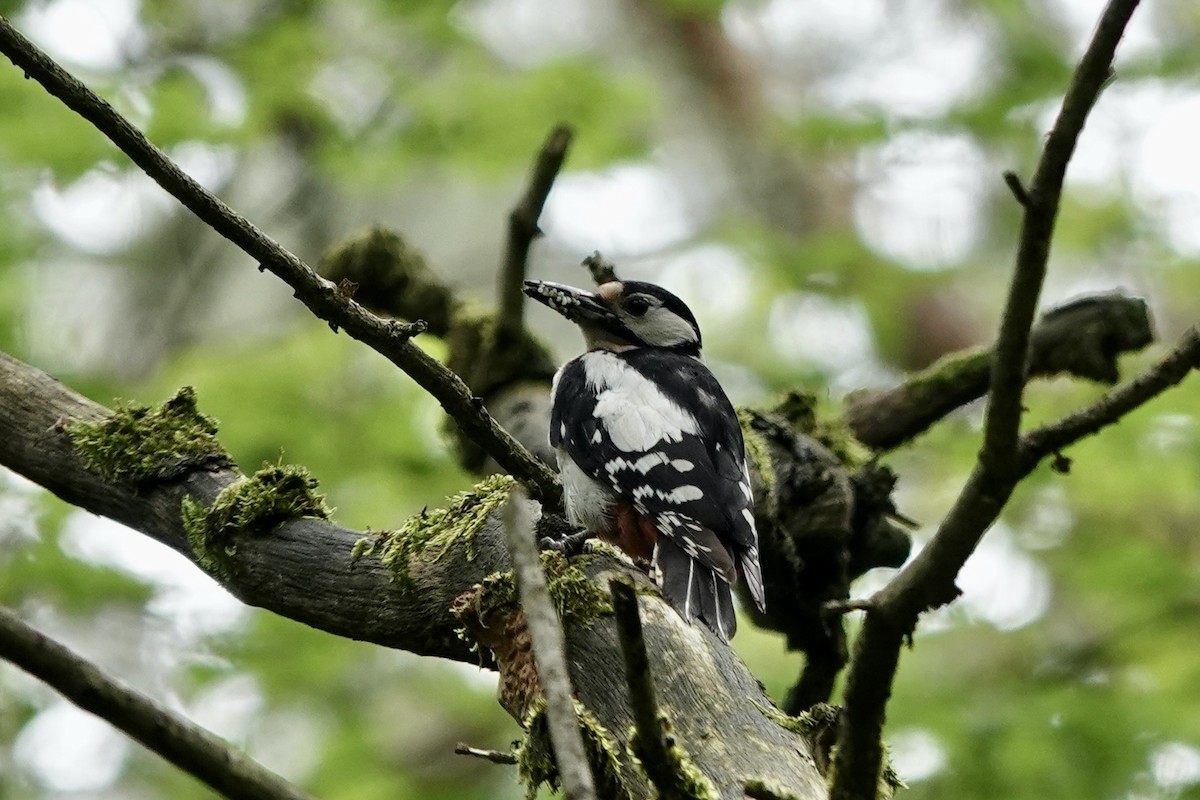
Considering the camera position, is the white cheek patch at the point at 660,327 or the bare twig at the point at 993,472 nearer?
the bare twig at the point at 993,472

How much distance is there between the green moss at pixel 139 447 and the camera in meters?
3.03

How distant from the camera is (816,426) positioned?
4.70 metres

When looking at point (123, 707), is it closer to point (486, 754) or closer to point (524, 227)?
point (486, 754)

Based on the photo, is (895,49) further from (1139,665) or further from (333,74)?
(1139,665)

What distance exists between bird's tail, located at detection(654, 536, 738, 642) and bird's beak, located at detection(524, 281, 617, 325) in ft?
4.96

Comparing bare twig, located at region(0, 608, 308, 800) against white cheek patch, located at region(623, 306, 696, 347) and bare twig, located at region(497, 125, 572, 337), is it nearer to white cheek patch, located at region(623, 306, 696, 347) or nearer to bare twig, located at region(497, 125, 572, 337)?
bare twig, located at region(497, 125, 572, 337)

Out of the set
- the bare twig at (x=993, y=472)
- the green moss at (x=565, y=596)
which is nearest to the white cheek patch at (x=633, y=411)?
the green moss at (x=565, y=596)

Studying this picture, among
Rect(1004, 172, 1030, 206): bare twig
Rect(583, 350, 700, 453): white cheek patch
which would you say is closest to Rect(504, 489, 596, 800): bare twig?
Rect(1004, 172, 1030, 206): bare twig

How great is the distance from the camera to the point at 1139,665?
6.81 m

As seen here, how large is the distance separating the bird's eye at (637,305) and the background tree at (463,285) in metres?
1.83

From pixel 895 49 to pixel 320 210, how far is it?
6.61 m

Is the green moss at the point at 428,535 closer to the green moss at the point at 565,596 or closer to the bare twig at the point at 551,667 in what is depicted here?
the green moss at the point at 565,596

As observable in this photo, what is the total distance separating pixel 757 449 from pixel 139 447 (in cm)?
208

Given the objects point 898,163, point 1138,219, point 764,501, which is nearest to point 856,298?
point 898,163
